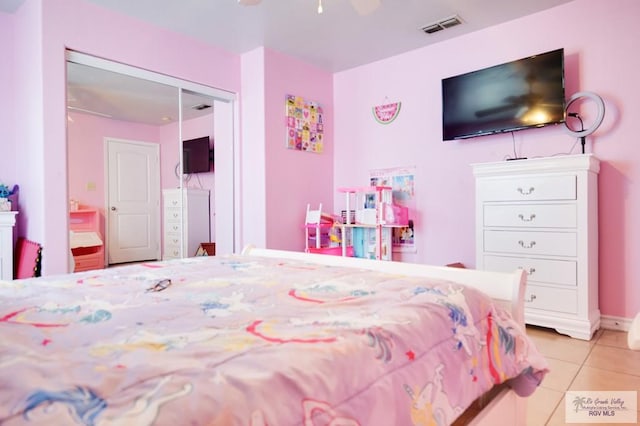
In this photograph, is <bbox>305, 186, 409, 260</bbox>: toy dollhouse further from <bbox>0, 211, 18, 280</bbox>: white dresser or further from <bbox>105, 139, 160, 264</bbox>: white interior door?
<bbox>0, 211, 18, 280</bbox>: white dresser

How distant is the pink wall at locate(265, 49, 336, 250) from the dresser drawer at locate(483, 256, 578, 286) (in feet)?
6.22

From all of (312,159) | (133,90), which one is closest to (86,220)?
(133,90)

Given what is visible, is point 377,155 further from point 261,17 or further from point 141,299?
point 141,299

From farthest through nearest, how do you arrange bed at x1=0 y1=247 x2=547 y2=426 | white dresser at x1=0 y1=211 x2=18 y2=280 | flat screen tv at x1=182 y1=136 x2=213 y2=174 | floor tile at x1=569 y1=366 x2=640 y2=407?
flat screen tv at x1=182 y1=136 x2=213 y2=174 < white dresser at x1=0 y1=211 x2=18 y2=280 < floor tile at x1=569 y1=366 x2=640 y2=407 < bed at x1=0 y1=247 x2=547 y2=426

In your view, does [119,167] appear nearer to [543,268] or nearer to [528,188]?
[528,188]

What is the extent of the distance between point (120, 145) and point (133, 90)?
0.80 m

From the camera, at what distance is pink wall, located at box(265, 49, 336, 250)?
3645 mm

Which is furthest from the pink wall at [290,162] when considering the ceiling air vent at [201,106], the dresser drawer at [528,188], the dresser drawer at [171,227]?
the dresser drawer at [528,188]

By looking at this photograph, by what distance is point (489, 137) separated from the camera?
10.5 ft

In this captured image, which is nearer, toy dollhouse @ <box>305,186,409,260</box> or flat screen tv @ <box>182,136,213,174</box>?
toy dollhouse @ <box>305,186,409,260</box>

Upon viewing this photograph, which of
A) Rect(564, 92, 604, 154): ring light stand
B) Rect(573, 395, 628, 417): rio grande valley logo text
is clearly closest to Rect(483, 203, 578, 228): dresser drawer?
Rect(564, 92, 604, 154): ring light stand

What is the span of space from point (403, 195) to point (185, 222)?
2.32 metres

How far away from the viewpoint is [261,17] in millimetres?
3037

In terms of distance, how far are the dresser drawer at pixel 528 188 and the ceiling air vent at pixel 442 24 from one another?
1.34m
